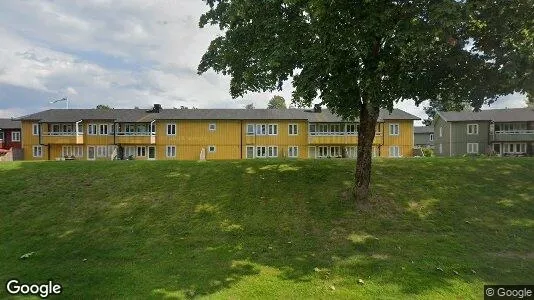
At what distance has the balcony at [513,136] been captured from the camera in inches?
2162

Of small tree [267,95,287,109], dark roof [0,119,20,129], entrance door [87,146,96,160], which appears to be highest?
small tree [267,95,287,109]

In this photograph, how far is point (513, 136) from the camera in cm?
5544

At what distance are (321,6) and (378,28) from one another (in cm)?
208

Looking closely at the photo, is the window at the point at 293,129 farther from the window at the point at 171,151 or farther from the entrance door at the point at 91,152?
the entrance door at the point at 91,152

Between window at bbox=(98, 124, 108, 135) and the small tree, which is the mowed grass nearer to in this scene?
window at bbox=(98, 124, 108, 135)

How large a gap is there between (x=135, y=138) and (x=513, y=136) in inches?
2174

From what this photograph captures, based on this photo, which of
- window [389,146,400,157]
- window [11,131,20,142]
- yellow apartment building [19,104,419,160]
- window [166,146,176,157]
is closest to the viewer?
yellow apartment building [19,104,419,160]

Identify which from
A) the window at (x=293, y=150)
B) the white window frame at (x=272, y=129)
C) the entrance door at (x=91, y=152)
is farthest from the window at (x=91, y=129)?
the window at (x=293, y=150)

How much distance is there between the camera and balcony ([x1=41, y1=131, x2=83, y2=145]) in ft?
166

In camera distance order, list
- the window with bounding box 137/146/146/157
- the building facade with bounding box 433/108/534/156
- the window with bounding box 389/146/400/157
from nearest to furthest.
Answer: the window with bounding box 389/146/400/157 → the window with bounding box 137/146/146/157 → the building facade with bounding box 433/108/534/156

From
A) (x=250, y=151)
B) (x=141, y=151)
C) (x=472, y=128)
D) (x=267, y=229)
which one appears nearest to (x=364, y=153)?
(x=267, y=229)

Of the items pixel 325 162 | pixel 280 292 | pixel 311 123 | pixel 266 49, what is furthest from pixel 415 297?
pixel 311 123

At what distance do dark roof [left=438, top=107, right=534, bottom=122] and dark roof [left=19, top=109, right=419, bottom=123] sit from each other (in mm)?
14284

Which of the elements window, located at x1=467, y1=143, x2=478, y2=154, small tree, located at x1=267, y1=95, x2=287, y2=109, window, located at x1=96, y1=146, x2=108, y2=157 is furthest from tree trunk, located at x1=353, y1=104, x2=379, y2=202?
small tree, located at x1=267, y1=95, x2=287, y2=109
